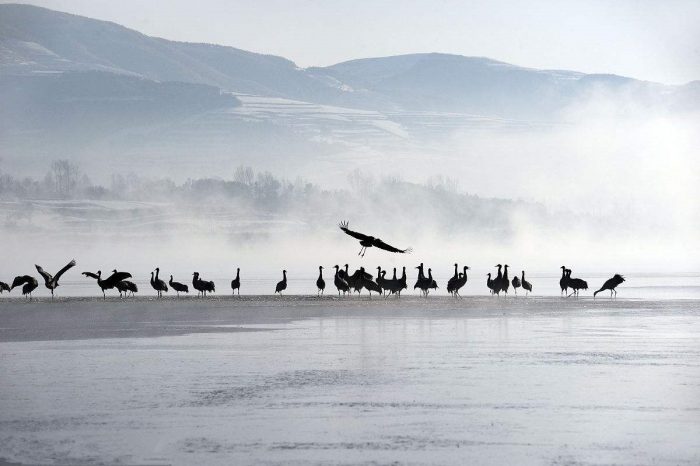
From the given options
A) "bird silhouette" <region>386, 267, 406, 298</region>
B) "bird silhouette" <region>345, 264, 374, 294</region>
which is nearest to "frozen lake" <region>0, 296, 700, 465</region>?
Answer: "bird silhouette" <region>386, 267, 406, 298</region>

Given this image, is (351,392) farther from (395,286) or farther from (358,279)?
(358,279)

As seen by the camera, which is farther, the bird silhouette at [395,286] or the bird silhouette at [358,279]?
the bird silhouette at [358,279]

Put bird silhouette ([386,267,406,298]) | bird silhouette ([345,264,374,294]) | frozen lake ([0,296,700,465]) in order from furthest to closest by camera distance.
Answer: bird silhouette ([345,264,374,294]) < bird silhouette ([386,267,406,298]) < frozen lake ([0,296,700,465])

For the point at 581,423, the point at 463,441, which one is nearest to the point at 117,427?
the point at 463,441

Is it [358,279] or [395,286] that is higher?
[358,279]

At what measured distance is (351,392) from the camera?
18.3 m

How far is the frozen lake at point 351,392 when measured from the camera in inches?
552

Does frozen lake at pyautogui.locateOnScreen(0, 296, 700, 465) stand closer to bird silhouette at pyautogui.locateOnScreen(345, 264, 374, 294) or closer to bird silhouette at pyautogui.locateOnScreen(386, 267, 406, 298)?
bird silhouette at pyautogui.locateOnScreen(386, 267, 406, 298)

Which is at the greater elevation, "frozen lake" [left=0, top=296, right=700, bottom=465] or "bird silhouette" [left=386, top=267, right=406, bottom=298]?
"bird silhouette" [left=386, top=267, right=406, bottom=298]

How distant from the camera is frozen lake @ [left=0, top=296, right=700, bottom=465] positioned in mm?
14031

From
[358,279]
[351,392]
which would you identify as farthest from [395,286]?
[351,392]

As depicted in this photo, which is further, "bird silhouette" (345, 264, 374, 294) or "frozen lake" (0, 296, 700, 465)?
"bird silhouette" (345, 264, 374, 294)

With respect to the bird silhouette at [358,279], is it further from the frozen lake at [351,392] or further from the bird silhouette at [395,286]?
the frozen lake at [351,392]

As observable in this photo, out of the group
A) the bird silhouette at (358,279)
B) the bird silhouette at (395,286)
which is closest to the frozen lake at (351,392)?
the bird silhouette at (395,286)
